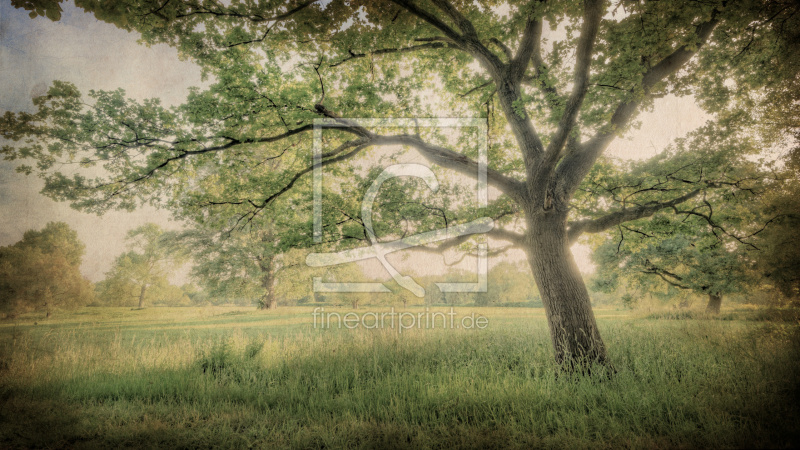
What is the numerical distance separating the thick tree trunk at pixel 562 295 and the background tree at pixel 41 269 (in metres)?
14.2

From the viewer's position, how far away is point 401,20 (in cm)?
497

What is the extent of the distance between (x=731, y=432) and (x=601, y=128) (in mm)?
4703

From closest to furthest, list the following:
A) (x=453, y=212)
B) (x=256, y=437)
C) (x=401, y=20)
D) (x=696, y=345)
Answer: (x=256, y=437), (x=401, y=20), (x=696, y=345), (x=453, y=212)

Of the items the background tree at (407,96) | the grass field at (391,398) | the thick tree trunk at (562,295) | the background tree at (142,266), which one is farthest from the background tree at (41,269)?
the thick tree trunk at (562,295)

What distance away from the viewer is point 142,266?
1265 inches

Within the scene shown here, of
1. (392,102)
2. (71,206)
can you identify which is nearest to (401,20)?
(392,102)

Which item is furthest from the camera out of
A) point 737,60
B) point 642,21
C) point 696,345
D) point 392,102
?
point 392,102

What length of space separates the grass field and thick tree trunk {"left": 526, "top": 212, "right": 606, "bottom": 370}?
40cm

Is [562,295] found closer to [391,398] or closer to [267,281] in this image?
[391,398]

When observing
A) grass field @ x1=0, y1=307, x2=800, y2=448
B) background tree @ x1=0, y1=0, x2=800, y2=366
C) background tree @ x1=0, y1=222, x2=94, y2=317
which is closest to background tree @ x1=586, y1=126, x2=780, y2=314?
background tree @ x1=0, y1=0, x2=800, y2=366

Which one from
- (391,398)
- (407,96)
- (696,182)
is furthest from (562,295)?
(407,96)

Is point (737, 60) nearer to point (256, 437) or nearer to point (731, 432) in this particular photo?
point (731, 432)

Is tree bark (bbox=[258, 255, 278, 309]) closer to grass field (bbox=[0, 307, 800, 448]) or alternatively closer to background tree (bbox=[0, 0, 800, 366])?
grass field (bbox=[0, 307, 800, 448])

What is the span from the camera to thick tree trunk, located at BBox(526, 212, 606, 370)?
191 inches
